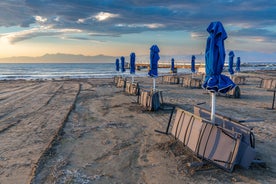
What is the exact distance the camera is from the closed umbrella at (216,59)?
657cm

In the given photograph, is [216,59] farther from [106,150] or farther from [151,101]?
[151,101]

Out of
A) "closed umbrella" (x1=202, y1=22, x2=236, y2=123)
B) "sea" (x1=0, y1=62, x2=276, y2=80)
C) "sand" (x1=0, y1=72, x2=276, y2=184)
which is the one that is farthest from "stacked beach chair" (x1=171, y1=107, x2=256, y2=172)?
"sea" (x1=0, y1=62, x2=276, y2=80)

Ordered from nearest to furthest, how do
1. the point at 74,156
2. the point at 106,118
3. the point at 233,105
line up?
1. the point at 74,156
2. the point at 106,118
3. the point at 233,105

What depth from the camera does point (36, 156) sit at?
7398mm

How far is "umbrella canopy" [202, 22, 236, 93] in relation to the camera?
6.57m

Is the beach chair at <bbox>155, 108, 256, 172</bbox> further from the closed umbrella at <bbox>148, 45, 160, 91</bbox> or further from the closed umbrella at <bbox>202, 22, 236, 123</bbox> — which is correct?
the closed umbrella at <bbox>148, 45, 160, 91</bbox>

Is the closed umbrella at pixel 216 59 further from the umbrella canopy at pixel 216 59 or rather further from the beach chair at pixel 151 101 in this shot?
the beach chair at pixel 151 101

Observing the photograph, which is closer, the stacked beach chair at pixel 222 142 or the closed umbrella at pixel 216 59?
the stacked beach chair at pixel 222 142

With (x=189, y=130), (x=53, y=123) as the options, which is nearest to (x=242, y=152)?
(x=189, y=130)

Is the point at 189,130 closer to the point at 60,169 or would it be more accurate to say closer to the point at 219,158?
the point at 219,158

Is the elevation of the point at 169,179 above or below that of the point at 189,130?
below

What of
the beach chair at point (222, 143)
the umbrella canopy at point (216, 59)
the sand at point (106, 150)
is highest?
the umbrella canopy at point (216, 59)

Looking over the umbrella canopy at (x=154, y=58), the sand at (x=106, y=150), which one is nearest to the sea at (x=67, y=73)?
the umbrella canopy at (x=154, y=58)

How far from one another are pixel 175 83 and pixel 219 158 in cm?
2536
